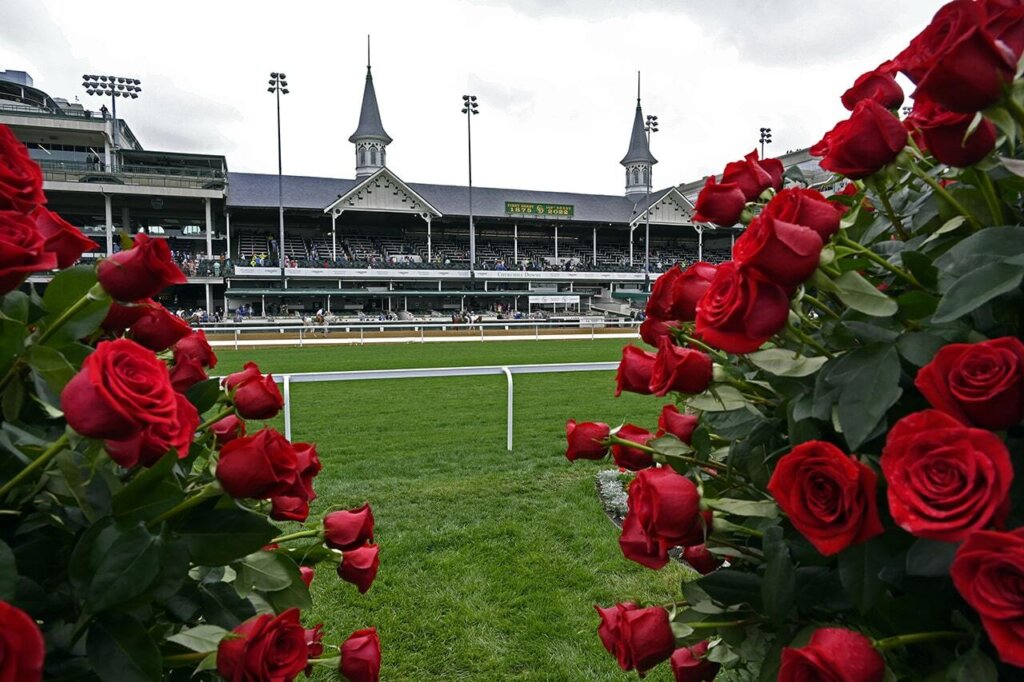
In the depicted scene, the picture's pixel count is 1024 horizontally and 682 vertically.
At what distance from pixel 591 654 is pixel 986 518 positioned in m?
2.83

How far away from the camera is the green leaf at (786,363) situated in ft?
3.28

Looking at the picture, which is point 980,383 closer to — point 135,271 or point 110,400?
point 110,400

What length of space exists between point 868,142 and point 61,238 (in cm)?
143

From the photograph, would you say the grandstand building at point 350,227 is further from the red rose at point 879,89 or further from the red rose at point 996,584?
the red rose at point 996,584

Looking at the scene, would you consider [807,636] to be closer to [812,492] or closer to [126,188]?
[812,492]

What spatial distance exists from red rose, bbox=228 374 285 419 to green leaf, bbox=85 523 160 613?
1.69 feet

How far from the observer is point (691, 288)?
4.37 feet

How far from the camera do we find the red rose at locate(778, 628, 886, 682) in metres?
0.79

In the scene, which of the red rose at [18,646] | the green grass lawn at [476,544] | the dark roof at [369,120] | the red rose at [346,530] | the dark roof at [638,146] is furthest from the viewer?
the dark roof at [638,146]

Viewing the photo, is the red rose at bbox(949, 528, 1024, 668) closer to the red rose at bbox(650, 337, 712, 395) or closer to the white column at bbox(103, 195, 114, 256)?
the red rose at bbox(650, 337, 712, 395)

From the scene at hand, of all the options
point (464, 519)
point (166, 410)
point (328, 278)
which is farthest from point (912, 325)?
point (328, 278)

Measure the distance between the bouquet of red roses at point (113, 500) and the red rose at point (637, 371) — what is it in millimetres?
724

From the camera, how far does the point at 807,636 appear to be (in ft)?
3.10

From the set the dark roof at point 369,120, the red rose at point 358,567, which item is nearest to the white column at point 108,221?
the dark roof at point 369,120
